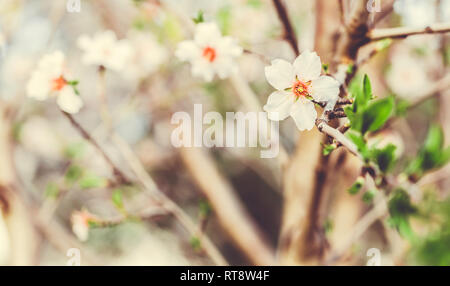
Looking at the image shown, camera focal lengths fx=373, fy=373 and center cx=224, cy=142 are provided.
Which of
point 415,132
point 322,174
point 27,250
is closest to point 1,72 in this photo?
point 27,250

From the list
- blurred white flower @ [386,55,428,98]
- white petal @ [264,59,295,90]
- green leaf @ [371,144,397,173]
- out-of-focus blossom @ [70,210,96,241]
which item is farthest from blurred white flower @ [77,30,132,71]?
blurred white flower @ [386,55,428,98]

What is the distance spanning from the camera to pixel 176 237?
2527 millimetres

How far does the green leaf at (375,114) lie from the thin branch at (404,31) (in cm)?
11

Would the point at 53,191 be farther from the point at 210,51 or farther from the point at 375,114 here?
the point at 375,114

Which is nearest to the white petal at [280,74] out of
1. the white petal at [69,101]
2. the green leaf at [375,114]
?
the green leaf at [375,114]

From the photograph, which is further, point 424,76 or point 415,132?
point 415,132

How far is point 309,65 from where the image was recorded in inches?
19.1

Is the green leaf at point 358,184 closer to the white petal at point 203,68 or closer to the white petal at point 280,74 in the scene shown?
the white petal at point 280,74

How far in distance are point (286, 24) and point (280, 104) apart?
10.7 inches

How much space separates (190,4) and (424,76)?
108 cm

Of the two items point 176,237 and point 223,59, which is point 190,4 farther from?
point 176,237

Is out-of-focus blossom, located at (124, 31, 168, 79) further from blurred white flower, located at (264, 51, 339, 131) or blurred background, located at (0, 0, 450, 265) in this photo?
blurred white flower, located at (264, 51, 339, 131)

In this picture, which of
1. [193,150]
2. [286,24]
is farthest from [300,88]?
[193,150]

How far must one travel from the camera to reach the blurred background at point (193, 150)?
2.87ft
